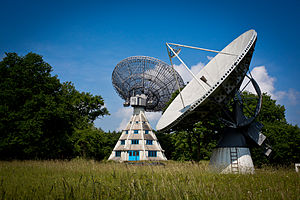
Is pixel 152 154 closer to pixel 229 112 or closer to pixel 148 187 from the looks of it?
pixel 229 112

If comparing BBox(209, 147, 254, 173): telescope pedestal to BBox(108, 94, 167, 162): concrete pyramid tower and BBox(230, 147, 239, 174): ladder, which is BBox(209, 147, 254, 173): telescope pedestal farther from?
BBox(108, 94, 167, 162): concrete pyramid tower

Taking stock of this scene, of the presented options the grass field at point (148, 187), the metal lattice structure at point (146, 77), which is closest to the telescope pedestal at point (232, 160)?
the grass field at point (148, 187)

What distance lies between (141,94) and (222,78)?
3410 centimetres

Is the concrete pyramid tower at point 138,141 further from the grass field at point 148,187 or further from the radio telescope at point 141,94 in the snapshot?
the grass field at point 148,187

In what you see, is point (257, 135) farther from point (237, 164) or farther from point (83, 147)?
point (83, 147)

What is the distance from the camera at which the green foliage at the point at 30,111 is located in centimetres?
2272

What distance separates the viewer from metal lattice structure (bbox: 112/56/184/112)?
133ft

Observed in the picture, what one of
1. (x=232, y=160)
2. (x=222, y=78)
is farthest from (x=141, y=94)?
(x=222, y=78)

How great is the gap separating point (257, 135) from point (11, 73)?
26.7 metres

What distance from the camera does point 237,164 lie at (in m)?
13.7

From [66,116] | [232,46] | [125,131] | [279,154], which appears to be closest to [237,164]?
[232,46]

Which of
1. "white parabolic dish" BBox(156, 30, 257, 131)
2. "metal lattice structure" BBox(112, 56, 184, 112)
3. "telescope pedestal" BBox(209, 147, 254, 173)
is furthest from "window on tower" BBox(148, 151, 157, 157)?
"telescope pedestal" BBox(209, 147, 254, 173)

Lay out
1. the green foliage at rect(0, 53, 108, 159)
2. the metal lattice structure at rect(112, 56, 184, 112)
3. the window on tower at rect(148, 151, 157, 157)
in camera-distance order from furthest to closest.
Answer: the window on tower at rect(148, 151, 157, 157) → the metal lattice structure at rect(112, 56, 184, 112) → the green foliage at rect(0, 53, 108, 159)

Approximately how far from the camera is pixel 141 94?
1768 inches
